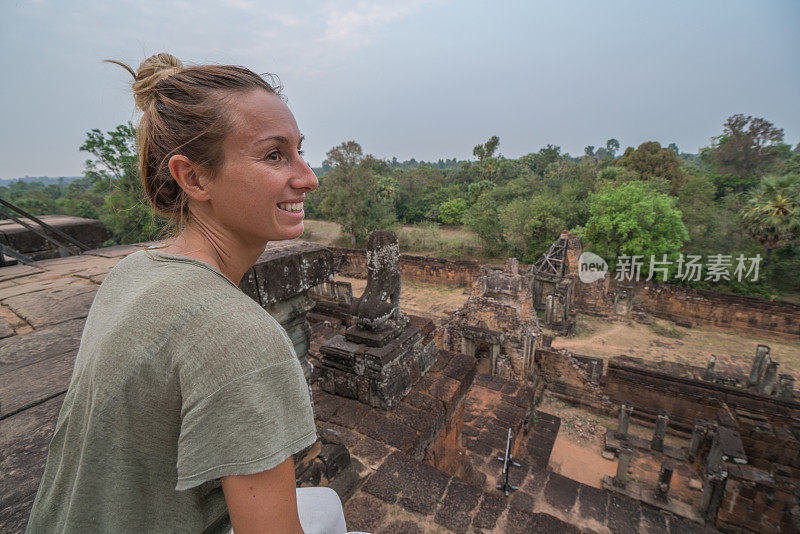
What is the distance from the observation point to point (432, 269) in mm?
18984

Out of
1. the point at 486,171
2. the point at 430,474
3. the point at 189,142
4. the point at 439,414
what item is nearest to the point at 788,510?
the point at 439,414

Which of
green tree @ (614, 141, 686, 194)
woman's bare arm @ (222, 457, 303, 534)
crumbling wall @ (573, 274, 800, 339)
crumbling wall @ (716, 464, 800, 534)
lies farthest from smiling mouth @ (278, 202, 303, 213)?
green tree @ (614, 141, 686, 194)

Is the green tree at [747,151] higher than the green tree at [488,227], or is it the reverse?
the green tree at [747,151]

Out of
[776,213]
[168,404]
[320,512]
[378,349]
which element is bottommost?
[378,349]

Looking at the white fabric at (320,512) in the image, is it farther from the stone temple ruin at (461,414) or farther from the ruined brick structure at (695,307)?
the ruined brick structure at (695,307)

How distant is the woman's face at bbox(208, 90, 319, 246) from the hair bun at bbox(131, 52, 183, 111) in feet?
0.66

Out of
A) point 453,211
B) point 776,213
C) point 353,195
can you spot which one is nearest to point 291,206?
point 776,213

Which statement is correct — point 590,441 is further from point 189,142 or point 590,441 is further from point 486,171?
point 486,171

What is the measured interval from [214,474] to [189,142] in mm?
703

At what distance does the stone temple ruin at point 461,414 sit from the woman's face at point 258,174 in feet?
3.10

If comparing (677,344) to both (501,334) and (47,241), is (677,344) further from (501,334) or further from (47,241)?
(47,241)

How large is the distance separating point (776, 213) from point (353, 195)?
69.8 ft

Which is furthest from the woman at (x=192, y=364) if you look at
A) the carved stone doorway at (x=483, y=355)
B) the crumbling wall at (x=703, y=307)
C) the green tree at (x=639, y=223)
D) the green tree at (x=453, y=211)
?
the green tree at (x=453, y=211)

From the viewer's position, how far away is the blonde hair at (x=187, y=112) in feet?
2.64
